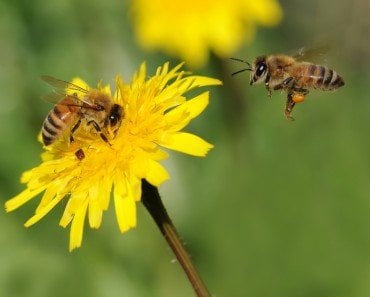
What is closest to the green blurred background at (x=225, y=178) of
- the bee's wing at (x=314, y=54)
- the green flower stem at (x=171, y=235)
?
the bee's wing at (x=314, y=54)

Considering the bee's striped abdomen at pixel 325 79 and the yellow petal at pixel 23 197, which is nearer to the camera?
the yellow petal at pixel 23 197

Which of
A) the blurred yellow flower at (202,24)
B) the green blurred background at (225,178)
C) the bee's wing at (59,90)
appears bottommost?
the green blurred background at (225,178)

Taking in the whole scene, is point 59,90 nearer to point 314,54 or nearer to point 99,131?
point 99,131

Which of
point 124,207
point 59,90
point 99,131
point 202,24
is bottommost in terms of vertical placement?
point 124,207

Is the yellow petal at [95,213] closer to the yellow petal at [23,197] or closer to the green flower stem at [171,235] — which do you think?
the green flower stem at [171,235]

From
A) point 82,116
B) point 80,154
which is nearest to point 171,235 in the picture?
point 80,154

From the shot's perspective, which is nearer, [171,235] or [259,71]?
[171,235]

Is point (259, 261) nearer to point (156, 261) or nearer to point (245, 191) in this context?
point (245, 191)
